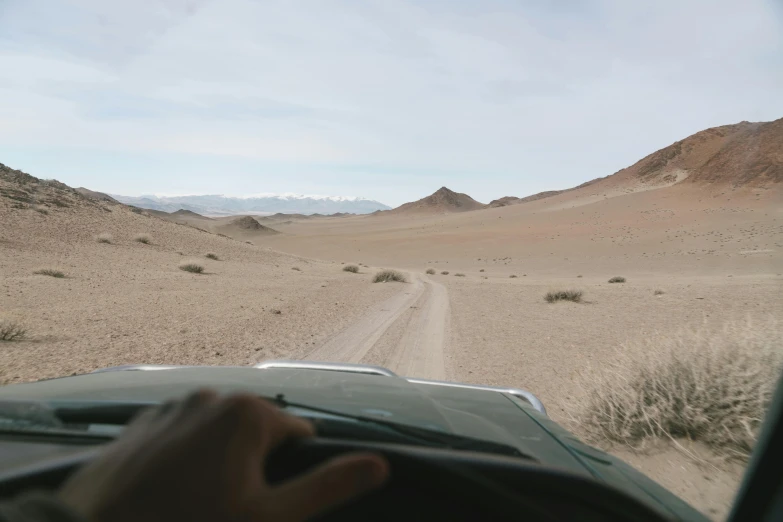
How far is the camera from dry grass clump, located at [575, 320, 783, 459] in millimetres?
4352

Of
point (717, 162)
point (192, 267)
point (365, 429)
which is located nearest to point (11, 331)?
point (365, 429)

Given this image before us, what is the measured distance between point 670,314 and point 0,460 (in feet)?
48.0

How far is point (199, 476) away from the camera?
95 centimetres

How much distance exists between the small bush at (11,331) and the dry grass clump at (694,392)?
844cm

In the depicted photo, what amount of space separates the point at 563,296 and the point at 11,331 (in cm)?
1544

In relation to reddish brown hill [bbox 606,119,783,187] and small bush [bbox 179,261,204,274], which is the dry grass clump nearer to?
small bush [bbox 179,261,204,274]

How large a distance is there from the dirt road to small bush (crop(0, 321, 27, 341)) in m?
4.62

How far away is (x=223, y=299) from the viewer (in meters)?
14.1

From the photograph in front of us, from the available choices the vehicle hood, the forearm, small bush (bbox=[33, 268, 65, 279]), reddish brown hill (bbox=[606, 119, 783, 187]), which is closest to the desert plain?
small bush (bbox=[33, 268, 65, 279])

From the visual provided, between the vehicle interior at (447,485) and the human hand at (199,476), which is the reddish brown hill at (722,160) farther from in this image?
the human hand at (199,476)

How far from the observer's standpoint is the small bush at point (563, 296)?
55.9 ft

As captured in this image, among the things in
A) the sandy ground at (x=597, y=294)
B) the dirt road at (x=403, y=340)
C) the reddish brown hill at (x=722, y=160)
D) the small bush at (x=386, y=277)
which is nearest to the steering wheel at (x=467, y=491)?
the sandy ground at (x=597, y=294)

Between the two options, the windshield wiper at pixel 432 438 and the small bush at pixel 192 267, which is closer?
the windshield wiper at pixel 432 438

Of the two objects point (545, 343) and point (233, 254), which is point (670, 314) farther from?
point (233, 254)
